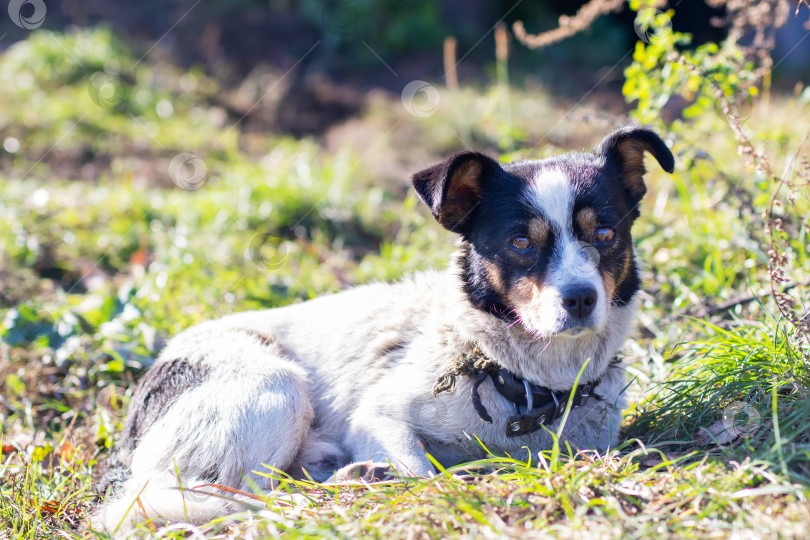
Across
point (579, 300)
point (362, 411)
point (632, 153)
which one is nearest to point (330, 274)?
point (362, 411)

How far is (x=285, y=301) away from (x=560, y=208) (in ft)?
7.41

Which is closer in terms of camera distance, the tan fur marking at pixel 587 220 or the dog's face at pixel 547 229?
the dog's face at pixel 547 229

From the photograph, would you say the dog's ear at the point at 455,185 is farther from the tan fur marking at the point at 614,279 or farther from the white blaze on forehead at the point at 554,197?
the tan fur marking at the point at 614,279

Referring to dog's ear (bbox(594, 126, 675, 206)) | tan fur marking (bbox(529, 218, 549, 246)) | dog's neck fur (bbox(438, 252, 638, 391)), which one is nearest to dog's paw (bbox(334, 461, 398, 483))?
dog's neck fur (bbox(438, 252, 638, 391))

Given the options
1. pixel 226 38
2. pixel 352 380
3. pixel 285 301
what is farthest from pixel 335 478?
pixel 226 38

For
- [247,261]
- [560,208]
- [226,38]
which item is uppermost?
[226,38]

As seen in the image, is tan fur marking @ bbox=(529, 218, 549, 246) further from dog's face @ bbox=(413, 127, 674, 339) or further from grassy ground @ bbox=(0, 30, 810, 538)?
grassy ground @ bbox=(0, 30, 810, 538)

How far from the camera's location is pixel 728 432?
2568mm

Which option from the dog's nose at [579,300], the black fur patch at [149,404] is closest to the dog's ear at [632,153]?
the dog's nose at [579,300]

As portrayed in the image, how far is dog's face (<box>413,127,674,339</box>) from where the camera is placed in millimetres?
2559

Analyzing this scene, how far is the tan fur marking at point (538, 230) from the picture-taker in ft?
8.76

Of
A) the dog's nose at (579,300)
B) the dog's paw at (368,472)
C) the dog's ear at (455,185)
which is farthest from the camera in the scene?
the dog's paw at (368,472)

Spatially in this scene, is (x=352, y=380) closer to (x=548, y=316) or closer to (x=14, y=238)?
(x=548, y=316)

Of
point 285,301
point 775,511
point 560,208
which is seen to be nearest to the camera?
point 775,511
